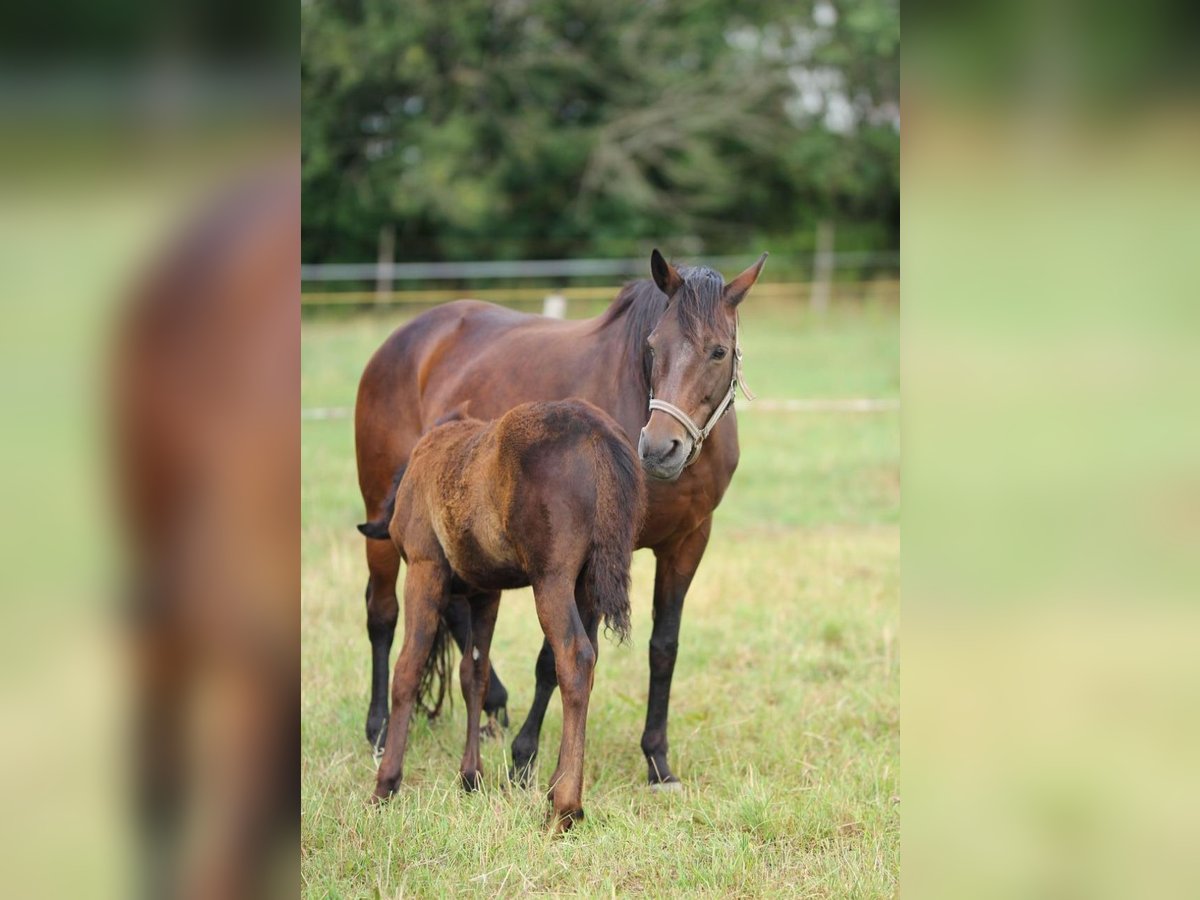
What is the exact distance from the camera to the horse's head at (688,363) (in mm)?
3467

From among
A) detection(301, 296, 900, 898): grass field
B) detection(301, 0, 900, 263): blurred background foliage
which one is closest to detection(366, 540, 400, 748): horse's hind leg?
detection(301, 296, 900, 898): grass field

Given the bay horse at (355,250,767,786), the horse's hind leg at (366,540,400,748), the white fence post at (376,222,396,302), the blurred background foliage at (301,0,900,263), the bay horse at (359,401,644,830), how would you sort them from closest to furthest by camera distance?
the bay horse at (359,401,644,830)
the bay horse at (355,250,767,786)
the horse's hind leg at (366,540,400,748)
the white fence post at (376,222,396,302)
the blurred background foliage at (301,0,900,263)

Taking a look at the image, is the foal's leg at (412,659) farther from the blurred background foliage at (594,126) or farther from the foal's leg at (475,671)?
the blurred background foliage at (594,126)

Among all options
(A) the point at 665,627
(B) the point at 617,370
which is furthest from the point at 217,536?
(A) the point at 665,627

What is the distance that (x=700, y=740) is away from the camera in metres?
4.52

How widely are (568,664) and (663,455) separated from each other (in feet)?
2.25

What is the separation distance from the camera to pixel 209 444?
119 centimetres

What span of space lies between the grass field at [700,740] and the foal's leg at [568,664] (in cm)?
19

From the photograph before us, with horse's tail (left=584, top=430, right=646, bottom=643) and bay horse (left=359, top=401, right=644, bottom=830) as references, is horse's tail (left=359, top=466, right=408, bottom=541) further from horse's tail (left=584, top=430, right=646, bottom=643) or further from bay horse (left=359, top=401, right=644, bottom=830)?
horse's tail (left=584, top=430, right=646, bottom=643)

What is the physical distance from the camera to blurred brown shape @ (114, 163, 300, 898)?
3.73 feet

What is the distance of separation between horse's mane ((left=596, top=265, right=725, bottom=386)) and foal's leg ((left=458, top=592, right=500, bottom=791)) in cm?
96

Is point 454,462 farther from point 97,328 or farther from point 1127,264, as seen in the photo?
point 1127,264

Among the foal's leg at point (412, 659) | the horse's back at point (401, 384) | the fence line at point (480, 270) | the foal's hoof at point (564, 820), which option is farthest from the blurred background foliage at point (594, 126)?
the foal's hoof at point (564, 820)

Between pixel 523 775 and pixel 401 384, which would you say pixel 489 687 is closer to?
pixel 523 775
